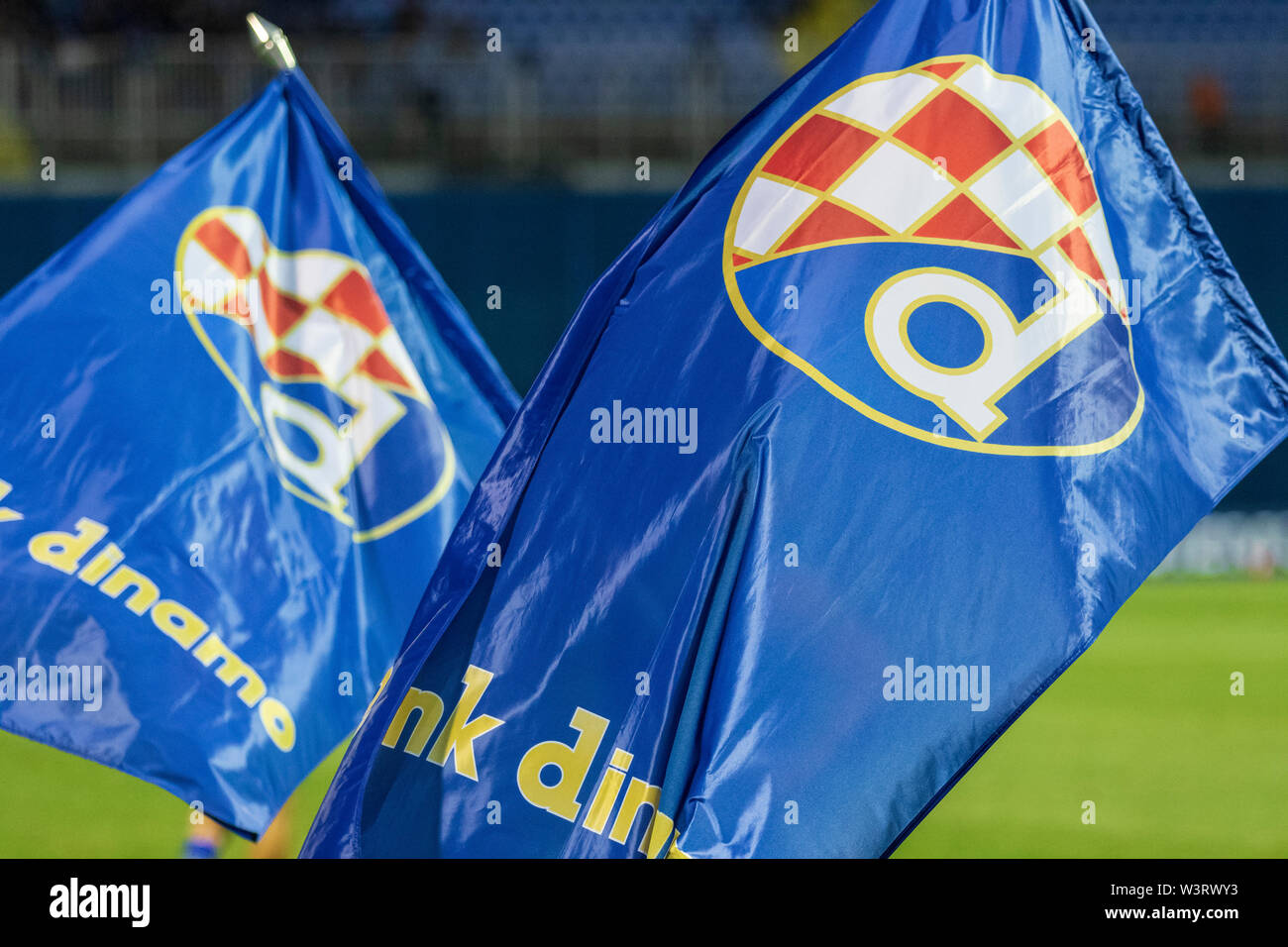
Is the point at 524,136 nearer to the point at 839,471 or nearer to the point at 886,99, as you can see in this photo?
the point at 886,99

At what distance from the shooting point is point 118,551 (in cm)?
372

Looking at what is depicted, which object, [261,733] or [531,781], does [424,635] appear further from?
[261,733]

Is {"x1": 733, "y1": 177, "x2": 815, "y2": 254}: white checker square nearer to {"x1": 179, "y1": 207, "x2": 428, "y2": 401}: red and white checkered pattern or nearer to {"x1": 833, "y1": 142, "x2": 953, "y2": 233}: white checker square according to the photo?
{"x1": 833, "y1": 142, "x2": 953, "y2": 233}: white checker square

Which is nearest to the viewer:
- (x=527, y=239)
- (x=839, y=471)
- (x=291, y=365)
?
(x=839, y=471)

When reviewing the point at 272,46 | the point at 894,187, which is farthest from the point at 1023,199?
the point at 272,46

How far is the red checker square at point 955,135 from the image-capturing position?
292 cm

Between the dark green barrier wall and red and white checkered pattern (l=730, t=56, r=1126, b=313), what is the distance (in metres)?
11.6

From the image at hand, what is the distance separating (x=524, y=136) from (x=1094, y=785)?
32.0 feet

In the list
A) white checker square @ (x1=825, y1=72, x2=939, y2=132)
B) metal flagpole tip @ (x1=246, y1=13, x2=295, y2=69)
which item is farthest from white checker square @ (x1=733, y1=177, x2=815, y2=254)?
metal flagpole tip @ (x1=246, y1=13, x2=295, y2=69)

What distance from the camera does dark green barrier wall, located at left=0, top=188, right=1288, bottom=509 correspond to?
48.3ft

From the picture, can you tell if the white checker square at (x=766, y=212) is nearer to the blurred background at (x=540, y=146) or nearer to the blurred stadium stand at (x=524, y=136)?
the blurred background at (x=540, y=146)

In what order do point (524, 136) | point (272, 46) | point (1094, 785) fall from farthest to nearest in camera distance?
point (524, 136)
point (1094, 785)
point (272, 46)

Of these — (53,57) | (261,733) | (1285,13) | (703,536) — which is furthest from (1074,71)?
(1285,13)

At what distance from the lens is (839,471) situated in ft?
9.12
